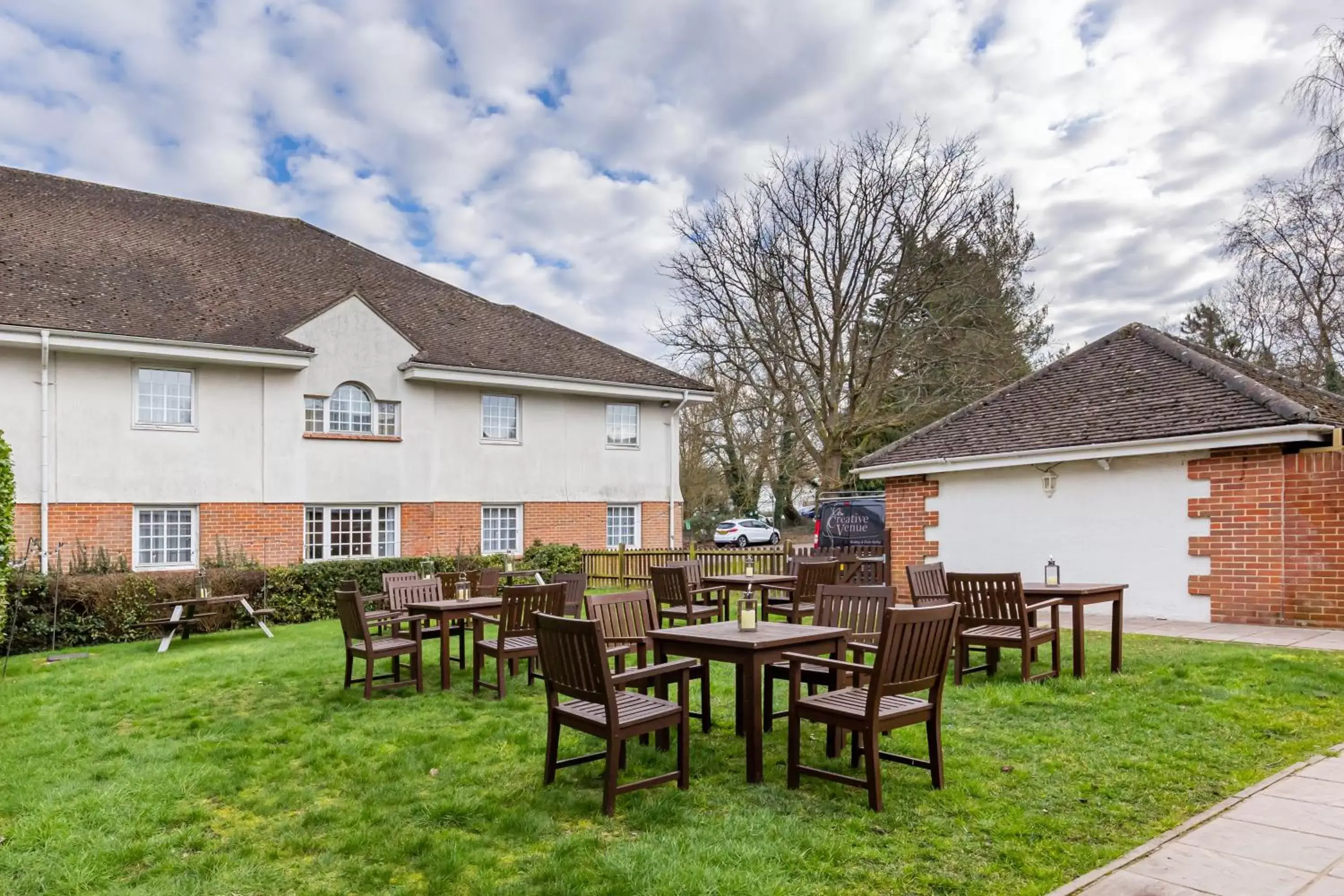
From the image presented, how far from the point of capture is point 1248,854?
3.95 meters

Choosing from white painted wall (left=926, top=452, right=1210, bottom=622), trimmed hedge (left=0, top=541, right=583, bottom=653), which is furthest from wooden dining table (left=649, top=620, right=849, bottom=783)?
white painted wall (left=926, top=452, right=1210, bottom=622)

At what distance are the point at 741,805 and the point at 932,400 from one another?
23.9 meters

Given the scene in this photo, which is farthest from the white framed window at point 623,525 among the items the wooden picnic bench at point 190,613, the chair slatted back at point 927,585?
the chair slatted back at point 927,585

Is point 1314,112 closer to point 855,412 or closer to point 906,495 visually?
point 906,495

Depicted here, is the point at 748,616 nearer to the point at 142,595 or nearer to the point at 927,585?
the point at 927,585

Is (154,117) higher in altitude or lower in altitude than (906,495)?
higher

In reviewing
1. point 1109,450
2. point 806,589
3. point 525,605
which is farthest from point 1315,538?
point 525,605

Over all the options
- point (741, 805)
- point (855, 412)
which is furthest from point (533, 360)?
point (741, 805)

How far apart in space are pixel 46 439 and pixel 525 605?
1102cm

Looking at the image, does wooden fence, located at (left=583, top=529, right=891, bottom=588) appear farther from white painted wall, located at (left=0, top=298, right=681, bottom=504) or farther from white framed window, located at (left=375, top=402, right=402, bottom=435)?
white framed window, located at (left=375, top=402, right=402, bottom=435)

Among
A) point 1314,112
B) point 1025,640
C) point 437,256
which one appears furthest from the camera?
point 437,256

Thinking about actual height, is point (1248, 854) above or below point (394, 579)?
below

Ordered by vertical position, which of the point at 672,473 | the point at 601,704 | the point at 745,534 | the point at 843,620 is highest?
the point at 672,473

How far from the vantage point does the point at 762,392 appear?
28859 millimetres
